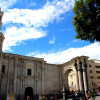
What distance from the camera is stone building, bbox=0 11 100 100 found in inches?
1008

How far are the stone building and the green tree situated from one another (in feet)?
36.7

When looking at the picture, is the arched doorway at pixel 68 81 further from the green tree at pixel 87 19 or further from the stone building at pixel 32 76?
the green tree at pixel 87 19

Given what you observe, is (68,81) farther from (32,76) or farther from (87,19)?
(87,19)

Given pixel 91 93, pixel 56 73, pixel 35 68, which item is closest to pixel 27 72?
pixel 35 68

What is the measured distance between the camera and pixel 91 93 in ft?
46.3

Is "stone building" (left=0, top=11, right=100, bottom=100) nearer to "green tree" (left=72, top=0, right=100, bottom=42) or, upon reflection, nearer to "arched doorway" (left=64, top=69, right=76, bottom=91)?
"arched doorway" (left=64, top=69, right=76, bottom=91)

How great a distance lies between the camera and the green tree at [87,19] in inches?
453

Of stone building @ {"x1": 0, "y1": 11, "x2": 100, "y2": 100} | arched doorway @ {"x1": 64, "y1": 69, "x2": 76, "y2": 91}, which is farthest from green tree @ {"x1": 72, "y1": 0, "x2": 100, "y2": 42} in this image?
arched doorway @ {"x1": 64, "y1": 69, "x2": 76, "y2": 91}

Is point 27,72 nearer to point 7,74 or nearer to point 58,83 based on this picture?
point 7,74

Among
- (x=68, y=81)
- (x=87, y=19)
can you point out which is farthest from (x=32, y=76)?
(x=87, y=19)

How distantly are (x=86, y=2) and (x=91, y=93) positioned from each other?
886 centimetres

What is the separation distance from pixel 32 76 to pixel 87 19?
64.5 feet

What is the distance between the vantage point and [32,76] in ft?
94.4

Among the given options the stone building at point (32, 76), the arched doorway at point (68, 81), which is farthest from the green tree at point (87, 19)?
the arched doorway at point (68, 81)
